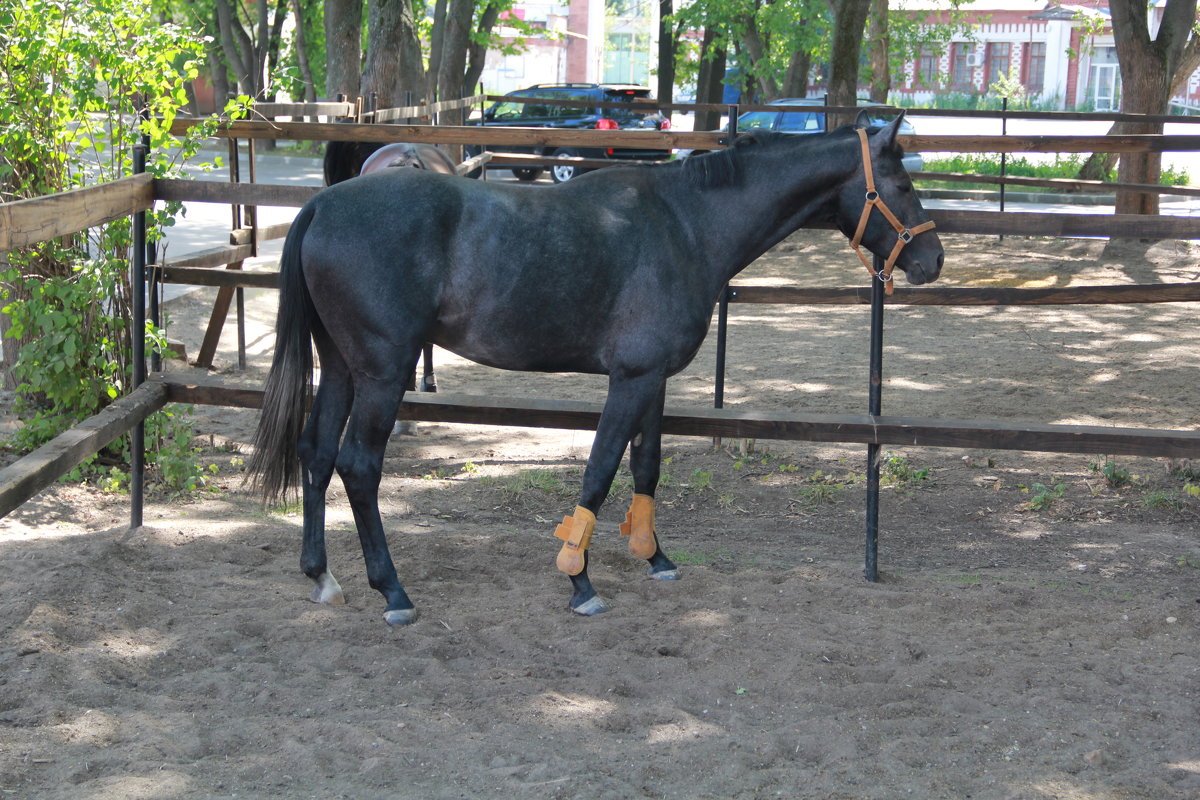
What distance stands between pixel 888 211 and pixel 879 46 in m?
20.4

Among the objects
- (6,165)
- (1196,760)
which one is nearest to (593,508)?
(1196,760)

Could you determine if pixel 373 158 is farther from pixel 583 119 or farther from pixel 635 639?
pixel 583 119

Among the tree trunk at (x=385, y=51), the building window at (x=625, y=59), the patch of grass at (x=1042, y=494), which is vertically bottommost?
the patch of grass at (x=1042, y=494)

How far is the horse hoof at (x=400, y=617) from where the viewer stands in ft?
12.8

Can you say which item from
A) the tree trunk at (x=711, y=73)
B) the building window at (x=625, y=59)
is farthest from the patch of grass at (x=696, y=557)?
the building window at (x=625, y=59)

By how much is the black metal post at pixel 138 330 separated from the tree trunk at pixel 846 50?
37.8 feet

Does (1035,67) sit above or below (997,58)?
below

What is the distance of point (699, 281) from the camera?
13.2 ft

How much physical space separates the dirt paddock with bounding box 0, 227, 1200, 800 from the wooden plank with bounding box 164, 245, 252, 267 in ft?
4.22

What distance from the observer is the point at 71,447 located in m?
3.75

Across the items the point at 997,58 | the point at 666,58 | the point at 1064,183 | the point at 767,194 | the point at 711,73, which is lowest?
the point at 767,194

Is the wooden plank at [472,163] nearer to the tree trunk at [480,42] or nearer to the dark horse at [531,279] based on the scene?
the dark horse at [531,279]

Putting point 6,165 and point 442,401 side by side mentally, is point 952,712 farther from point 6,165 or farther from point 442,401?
point 6,165

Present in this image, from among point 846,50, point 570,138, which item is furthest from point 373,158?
point 846,50
